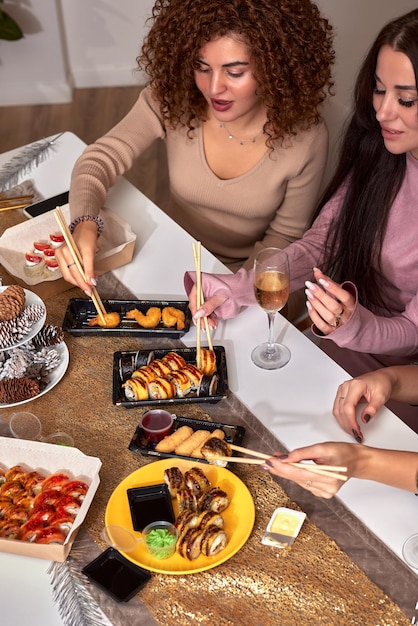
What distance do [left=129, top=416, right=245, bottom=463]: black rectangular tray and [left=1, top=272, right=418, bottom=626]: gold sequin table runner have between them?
24 mm

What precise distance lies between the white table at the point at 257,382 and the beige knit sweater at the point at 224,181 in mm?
123

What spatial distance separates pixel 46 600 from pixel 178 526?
25cm

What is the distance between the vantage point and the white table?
132 centimetres

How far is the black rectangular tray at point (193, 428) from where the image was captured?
4.71 feet

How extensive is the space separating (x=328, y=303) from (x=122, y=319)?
493mm

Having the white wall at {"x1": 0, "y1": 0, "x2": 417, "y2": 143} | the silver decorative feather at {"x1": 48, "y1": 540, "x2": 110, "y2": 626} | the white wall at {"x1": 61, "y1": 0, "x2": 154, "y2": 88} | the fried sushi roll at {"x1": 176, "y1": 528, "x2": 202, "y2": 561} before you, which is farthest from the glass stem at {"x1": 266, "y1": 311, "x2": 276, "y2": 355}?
the white wall at {"x1": 61, "y1": 0, "x2": 154, "y2": 88}

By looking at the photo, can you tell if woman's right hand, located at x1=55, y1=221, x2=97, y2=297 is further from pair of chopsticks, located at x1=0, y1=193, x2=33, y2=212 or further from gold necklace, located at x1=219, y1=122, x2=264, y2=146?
gold necklace, located at x1=219, y1=122, x2=264, y2=146

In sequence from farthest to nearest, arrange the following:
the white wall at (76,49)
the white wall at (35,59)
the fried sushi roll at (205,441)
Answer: the white wall at (35,59) → the white wall at (76,49) → the fried sushi roll at (205,441)

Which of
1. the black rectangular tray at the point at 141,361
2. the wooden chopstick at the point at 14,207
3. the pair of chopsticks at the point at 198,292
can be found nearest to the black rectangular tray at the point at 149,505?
the black rectangular tray at the point at 141,361

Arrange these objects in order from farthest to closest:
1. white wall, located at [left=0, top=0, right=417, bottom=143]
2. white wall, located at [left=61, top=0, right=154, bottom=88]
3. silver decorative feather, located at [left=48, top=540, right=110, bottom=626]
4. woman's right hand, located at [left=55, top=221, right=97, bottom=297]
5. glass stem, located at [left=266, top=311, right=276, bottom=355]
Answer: white wall, located at [left=61, top=0, right=154, bottom=88]
white wall, located at [left=0, top=0, right=417, bottom=143]
woman's right hand, located at [left=55, top=221, right=97, bottom=297]
glass stem, located at [left=266, top=311, right=276, bottom=355]
silver decorative feather, located at [left=48, top=540, right=110, bottom=626]

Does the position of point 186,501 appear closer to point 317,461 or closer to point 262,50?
point 317,461

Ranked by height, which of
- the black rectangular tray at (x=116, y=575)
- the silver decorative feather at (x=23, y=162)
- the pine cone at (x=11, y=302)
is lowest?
the black rectangular tray at (x=116, y=575)

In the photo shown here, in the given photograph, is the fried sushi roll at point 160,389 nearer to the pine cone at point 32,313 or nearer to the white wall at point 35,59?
the pine cone at point 32,313

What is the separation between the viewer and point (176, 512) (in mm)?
1358
